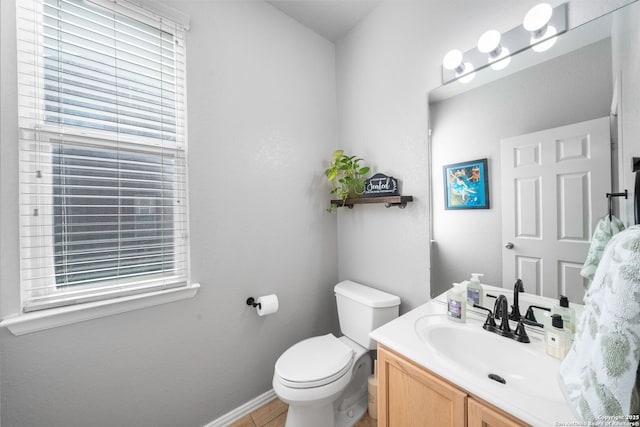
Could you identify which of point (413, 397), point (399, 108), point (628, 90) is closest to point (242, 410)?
point (413, 397)

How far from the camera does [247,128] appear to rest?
1465 millimetres

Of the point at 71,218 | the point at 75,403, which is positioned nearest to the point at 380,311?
the point at 75,403

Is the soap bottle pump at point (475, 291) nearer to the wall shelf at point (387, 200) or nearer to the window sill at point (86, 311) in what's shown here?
the wall shelf at point (387, 200)

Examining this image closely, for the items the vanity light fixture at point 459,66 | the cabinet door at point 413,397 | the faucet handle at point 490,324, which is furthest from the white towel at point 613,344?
the vanity light fixture at point 459,66

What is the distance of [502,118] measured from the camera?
1.05 m

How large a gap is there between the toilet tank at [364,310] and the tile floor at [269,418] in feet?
1.46

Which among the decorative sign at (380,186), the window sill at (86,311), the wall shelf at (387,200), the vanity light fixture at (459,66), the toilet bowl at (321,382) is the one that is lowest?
the toilet bowl at (321,382)

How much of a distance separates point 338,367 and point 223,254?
880 mm

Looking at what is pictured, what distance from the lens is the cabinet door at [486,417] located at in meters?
0.63

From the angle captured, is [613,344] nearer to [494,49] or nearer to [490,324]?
[490,324]

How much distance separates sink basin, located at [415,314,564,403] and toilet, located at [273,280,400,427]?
15.8 inches

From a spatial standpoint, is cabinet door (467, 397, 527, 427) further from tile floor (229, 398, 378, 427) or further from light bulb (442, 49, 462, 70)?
light bulb (442, 49, 462, 70)

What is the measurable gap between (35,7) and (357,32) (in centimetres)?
166

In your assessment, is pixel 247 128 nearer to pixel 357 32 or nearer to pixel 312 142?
pixel 312 142
